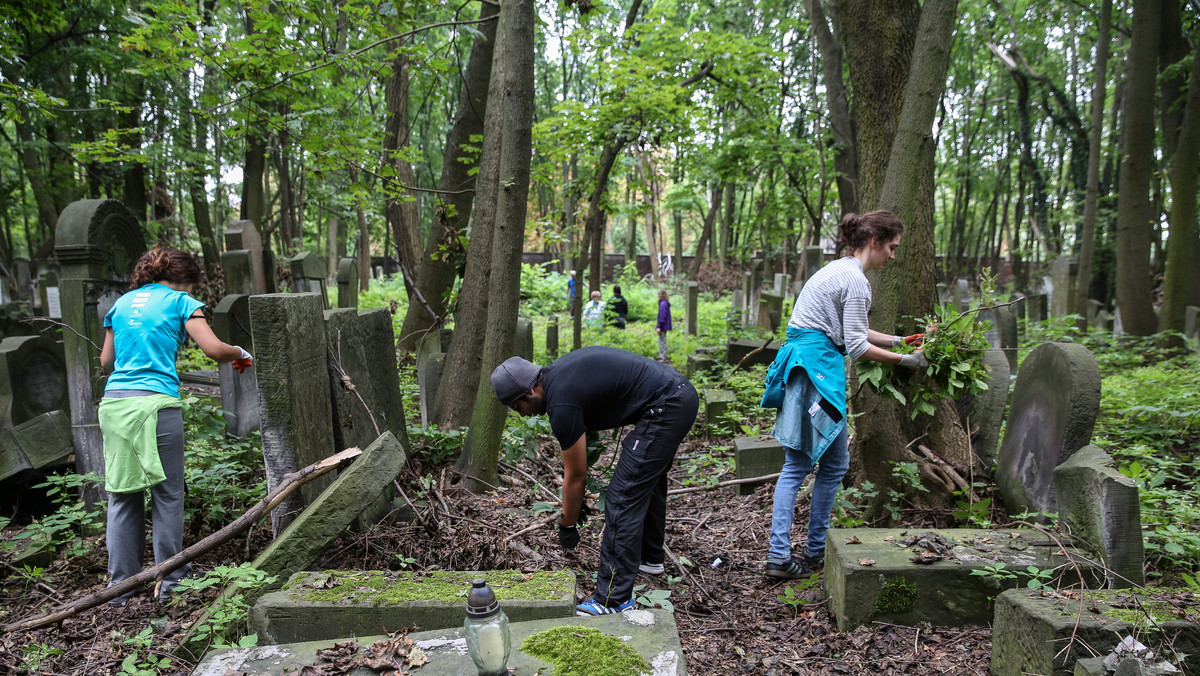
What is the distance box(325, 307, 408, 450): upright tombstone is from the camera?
3.88 meters

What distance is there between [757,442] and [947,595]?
2.15m

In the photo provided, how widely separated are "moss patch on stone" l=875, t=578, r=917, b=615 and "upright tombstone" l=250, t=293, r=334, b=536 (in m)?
2.86

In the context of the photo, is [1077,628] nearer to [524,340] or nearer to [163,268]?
[163,268]

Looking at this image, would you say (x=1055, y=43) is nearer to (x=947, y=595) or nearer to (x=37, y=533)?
(x=947, y=595)

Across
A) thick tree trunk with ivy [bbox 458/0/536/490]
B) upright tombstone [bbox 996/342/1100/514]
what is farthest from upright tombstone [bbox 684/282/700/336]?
upright tombstone [bbox 996/342/1100/514]

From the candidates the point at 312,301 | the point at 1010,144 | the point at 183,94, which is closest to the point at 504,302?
the point at 312,301

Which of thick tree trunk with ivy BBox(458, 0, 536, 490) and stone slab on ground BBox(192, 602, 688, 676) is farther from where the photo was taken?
thick tree trunk with ivy BBox(458, 0, 536, 490)

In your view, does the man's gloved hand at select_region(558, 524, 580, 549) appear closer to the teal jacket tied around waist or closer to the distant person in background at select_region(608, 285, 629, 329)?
the teal jacket tied around waist

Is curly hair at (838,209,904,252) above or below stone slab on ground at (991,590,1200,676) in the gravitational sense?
above

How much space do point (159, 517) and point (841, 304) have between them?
367 centimetres

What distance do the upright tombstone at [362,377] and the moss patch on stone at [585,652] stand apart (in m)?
2.17

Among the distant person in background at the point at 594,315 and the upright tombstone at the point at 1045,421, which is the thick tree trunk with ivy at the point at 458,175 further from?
the upright tombstone at the point at 1045,421

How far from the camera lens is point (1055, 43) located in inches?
775

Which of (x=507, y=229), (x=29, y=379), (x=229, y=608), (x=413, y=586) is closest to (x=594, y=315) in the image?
(x=507, y=229)
